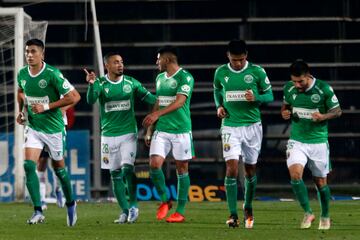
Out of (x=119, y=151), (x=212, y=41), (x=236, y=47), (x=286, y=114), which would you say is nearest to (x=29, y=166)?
(x=119, y=151)

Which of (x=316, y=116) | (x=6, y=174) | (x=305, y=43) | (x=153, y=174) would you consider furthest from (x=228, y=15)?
(x=316, y=116)

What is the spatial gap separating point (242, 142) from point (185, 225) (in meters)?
1.31

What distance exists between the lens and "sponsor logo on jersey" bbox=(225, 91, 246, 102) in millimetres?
18312

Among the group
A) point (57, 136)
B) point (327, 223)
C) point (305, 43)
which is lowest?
point (327, 223)

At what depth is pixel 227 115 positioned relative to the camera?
18.4 metres

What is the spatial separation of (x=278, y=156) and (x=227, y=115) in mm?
9997

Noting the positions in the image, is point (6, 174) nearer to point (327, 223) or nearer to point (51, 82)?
point (51, 82)

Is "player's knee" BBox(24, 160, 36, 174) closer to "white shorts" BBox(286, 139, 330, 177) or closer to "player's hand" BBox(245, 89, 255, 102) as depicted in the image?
"player's hand" BBox(245, 89, 255, 102)

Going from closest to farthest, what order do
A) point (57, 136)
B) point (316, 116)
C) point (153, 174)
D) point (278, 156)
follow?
point (316, 116), point (57, 136), point (153, 174), point (278, 156)

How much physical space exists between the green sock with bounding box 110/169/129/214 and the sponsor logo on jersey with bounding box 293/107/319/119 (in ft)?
9.84

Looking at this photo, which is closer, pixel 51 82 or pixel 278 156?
pixel 51 82

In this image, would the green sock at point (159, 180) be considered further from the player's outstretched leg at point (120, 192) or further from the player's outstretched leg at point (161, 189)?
the player's outstretched leg at point (120, 192)

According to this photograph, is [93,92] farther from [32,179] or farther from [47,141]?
[32,179]

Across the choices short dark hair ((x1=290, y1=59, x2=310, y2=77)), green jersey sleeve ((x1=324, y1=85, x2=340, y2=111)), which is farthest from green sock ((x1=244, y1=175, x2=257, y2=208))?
short dark hair ((x1=290, y1=59, x2=310, y2=77))
